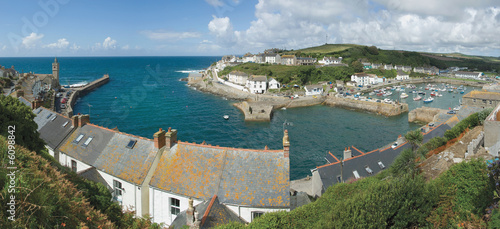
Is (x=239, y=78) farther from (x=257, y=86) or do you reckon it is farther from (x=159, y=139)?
(x=159, y=139)

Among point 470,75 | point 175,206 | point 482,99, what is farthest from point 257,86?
point 470,75

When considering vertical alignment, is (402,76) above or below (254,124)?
above

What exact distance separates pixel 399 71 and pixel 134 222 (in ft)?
522

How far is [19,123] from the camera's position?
1526cm

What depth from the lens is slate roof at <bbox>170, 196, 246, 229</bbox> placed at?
13.0 meters

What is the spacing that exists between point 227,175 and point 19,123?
11.7 meters

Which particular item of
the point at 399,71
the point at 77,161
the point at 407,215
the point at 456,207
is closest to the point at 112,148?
the point at 77,161

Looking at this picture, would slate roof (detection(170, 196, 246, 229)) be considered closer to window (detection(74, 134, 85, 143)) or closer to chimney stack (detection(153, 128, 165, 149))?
chimney stack (detection(153, 128, 165, 149))

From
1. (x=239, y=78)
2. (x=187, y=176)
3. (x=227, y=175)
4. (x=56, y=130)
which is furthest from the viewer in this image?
(x=239, y=78)

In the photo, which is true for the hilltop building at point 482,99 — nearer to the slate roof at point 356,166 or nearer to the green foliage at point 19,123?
the slate roof at point 356,166

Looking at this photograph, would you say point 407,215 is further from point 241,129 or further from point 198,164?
point 241,129

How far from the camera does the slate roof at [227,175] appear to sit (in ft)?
49.3

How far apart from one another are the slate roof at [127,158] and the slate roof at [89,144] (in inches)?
21.1

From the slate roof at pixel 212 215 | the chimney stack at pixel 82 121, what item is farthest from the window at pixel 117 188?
the chimney stack at pixel 82 121
